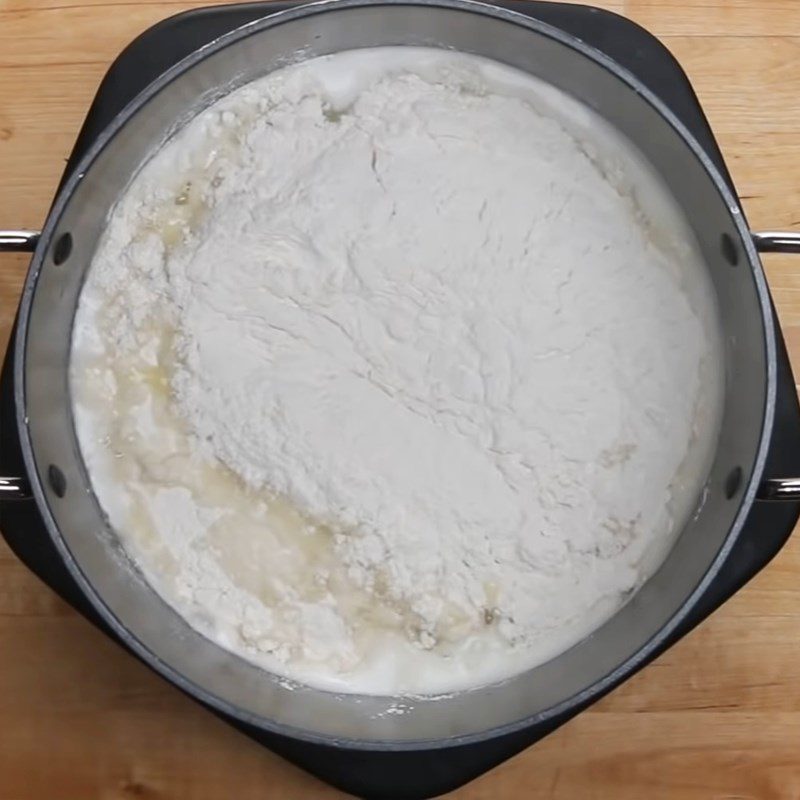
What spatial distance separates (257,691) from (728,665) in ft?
1.10

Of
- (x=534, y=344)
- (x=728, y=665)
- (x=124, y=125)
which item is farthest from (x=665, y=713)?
(x=124, y=125)

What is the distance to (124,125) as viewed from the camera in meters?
0.62

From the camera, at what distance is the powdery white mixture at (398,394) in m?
0.63

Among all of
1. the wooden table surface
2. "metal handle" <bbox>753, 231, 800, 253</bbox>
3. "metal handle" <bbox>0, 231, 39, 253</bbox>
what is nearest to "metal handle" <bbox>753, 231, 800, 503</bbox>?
"metal handle" <bbox>753, 231, 800, 253</bbox>

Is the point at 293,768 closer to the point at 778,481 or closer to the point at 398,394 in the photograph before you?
the point at 398,394

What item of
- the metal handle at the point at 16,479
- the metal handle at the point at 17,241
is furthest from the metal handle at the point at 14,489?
the metal handle at the point at 17,241

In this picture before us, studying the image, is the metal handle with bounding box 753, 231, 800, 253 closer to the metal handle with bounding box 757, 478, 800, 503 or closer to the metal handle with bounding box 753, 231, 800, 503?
the metal handle with bounding box 753, 231, 800, 503

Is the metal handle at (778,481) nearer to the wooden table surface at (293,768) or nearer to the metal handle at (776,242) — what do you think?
the metal handle at (776,242)

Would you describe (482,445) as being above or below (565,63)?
below

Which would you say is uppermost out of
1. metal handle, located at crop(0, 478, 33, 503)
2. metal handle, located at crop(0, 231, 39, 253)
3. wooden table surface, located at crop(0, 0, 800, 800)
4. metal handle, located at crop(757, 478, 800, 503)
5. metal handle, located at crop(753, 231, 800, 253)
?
metal handle, located at crop(753, 231, 800, 253)

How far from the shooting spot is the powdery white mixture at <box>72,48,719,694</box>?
2.07 feet

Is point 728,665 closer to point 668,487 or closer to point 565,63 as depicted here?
point 668,487

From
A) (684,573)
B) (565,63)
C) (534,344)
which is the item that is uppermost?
(565,63)

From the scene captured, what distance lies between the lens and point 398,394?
637 millimetres
